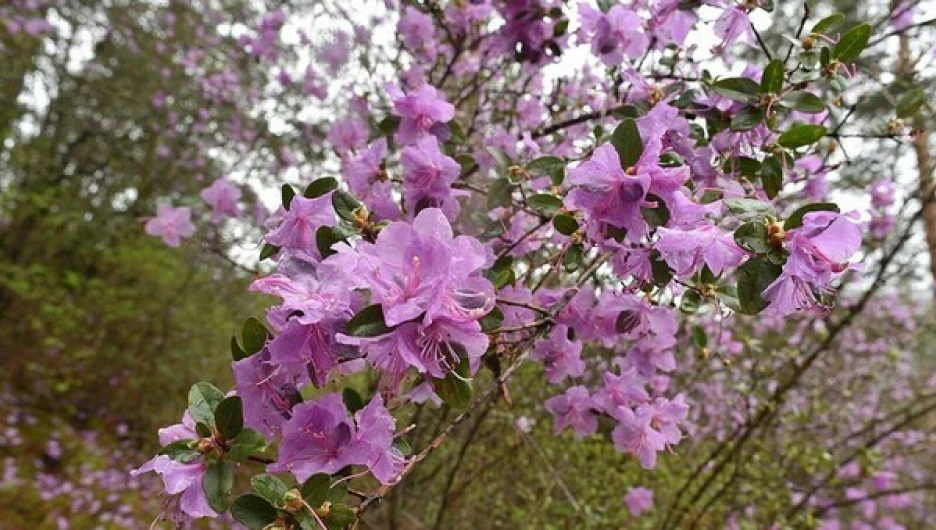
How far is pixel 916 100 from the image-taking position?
1.38 meters

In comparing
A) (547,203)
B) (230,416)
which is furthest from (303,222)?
(547,203)

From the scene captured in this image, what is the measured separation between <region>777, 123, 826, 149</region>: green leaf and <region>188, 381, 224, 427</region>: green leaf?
0.96 metres

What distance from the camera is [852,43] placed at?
3.51 feet

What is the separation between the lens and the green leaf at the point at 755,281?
2.57 feet

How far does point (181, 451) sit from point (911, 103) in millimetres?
1533

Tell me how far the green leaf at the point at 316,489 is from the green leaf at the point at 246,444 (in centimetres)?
9

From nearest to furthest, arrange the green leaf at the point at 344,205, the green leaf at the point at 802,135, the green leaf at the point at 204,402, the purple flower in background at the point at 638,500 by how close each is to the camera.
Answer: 1. the green leaf at the point at 204,402
2. the green leaf at the point at 344,205
3. the green leaf at the point at 802,135
4. the purple flower in background at the point at 638,500

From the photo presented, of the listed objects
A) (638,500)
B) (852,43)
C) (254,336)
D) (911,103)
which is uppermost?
(852,43)

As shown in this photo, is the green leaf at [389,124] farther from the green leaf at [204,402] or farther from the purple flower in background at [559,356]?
the green leaf at [204,402]

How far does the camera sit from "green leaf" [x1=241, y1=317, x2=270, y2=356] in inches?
33.2

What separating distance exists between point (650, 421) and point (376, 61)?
2.03m

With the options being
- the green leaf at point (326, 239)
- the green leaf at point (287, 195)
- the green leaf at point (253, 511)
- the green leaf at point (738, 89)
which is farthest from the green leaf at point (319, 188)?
the green leaf at point (738, 89)

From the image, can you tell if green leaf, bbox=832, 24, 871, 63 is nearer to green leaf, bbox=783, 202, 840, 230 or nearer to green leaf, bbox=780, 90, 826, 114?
green leaf, bbox=780, 90, 826, 114

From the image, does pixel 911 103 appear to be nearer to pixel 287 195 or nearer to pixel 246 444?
pixel 287 195
